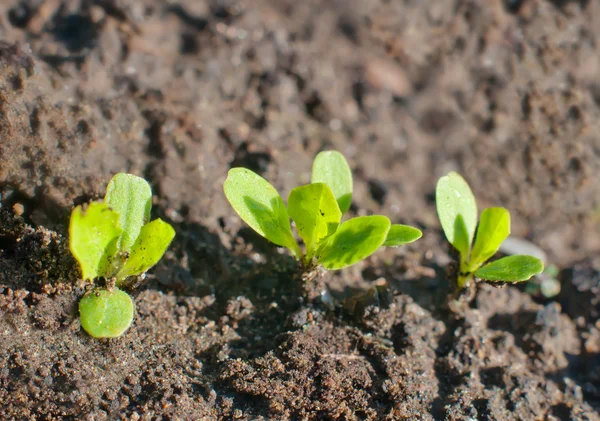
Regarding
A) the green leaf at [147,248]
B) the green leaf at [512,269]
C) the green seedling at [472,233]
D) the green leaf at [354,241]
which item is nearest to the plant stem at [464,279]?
the green seedling at [472,233]

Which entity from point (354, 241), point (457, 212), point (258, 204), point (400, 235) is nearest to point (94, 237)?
point (258, 204)

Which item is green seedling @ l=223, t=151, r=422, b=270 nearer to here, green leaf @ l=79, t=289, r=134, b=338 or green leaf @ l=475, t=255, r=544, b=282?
green leaf @ l=475, t=255, r=544, b=282

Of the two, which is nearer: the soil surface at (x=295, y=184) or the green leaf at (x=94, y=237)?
the green leaf at (x=94, y=237)

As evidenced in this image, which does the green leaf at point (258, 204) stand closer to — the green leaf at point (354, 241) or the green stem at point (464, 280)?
the green leaf at point (354, 241)

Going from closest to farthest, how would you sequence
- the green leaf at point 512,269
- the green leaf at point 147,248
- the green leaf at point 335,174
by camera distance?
the green leaf at point 147,248 < the green leaf at point 512,269 < the green leaf at point 335,174

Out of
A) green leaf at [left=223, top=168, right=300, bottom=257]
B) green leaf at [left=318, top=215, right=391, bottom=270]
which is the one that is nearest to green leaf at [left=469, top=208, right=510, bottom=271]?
green leaf at [left=318, top=215, right=391, bottom=270]

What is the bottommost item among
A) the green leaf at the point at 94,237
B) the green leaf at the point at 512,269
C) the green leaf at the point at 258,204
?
the green leaf at the point at 94,237

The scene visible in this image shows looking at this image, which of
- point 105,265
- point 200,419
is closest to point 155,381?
point 200,419

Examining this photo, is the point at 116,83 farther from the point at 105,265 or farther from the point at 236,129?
the point at 105,265
